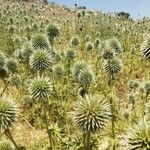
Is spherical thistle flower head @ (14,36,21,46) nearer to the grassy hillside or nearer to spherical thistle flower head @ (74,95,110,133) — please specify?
the grassy hillside

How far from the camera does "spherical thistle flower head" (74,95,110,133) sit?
6.38 meters

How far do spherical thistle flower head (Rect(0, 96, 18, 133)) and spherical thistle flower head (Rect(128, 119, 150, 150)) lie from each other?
241cm

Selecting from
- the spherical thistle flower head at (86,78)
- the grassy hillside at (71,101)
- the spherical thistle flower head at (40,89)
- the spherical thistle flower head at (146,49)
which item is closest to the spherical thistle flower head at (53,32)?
the grassy hillside at (71,101)

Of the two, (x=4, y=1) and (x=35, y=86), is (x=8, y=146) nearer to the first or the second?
(x=35, y=86)

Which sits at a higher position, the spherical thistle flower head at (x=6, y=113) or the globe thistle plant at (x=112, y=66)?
the globe thistle plant at (x=112, y=66)

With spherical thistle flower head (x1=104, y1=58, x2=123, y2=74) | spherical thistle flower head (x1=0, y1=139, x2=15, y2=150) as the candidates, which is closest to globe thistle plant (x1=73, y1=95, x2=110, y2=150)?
spherical thistle flower head (x1=0, y1=139, x2=15, y2=150)

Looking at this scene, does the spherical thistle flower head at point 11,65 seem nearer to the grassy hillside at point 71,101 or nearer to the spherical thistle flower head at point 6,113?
the grassy hillside at point 71,101

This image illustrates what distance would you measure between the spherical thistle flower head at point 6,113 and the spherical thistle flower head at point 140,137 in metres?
2.41

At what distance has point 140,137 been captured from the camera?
5.05 meters

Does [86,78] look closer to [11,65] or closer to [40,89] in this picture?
[40,89]

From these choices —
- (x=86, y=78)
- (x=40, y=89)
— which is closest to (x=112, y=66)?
(x=86, y=78)

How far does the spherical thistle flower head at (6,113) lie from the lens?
681cm

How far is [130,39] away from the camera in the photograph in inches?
958

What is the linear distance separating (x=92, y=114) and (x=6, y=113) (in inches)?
59.8
